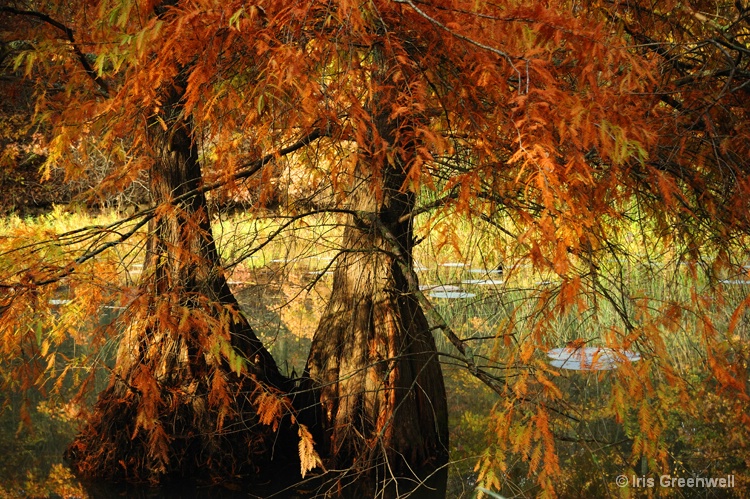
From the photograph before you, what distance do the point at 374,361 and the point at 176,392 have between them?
115 cm

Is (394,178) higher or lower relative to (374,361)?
higher

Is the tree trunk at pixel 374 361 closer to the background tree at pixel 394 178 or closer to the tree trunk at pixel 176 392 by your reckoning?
the background tree at pixel 394 178

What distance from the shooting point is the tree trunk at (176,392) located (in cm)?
501

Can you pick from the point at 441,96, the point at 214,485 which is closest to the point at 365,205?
the point at 441,96

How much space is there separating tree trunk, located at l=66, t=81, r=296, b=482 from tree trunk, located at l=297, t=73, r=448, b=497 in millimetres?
380

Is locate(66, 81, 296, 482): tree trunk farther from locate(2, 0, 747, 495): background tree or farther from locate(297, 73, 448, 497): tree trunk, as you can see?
Answer: locate(297, 73, 448, 497): tree trunk

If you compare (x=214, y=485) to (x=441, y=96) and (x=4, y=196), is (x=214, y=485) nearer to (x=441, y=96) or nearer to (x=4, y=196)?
(x=441, y=96)

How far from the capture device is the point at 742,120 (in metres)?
4.36

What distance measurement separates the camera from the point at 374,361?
5.18 m

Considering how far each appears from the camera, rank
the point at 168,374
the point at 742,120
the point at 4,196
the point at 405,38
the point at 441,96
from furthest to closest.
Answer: the point at 4,196 < the point at 168,374 < the point at 742,120 < the point at 441,96 < the point at 405,38

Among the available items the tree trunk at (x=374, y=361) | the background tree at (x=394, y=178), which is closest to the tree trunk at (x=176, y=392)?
the background tree at (x=394, y=178)

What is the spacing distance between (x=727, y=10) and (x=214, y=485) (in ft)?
13.4

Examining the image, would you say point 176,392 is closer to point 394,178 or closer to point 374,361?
point 374,361

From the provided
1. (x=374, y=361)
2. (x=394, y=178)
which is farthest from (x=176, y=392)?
(x=394, y=178)
